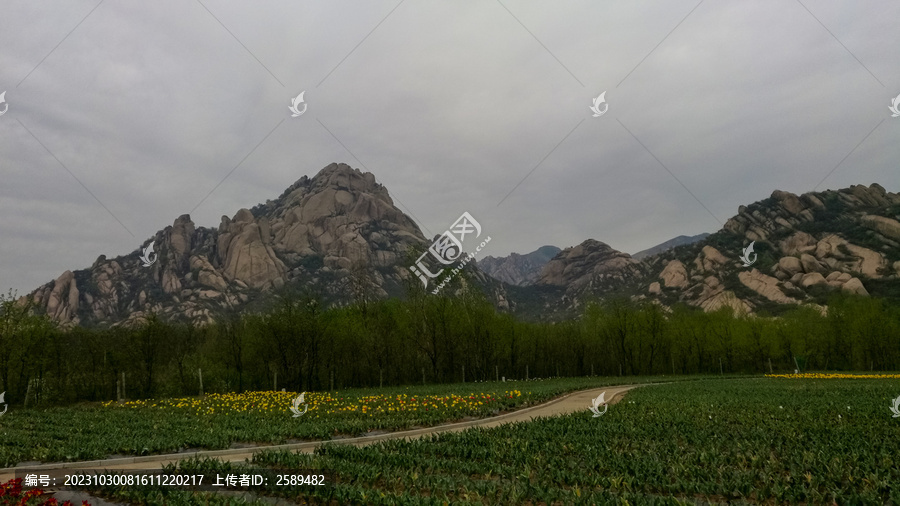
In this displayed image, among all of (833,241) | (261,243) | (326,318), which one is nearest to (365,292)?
(326,318)

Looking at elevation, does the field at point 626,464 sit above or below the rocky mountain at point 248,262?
below

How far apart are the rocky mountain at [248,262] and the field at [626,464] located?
96.4 m

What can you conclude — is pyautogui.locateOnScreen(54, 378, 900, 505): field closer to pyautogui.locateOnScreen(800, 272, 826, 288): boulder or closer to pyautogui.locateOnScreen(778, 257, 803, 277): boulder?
pyautogui.locateOnScreen(800, 272, 826, 288): boulder

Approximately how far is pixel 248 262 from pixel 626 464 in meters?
140

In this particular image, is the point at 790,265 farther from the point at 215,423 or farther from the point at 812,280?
the point at 215,423

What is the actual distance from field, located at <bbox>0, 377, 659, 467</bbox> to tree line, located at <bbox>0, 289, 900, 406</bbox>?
13.9m

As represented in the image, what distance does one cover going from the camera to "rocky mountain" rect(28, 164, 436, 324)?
4683 inches

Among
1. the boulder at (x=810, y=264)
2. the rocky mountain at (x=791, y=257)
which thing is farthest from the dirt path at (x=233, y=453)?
the boulder at (x=810, y=264)

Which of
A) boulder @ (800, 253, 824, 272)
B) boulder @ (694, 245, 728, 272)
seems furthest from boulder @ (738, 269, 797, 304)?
boulder @ (694, 245, 728, 272)

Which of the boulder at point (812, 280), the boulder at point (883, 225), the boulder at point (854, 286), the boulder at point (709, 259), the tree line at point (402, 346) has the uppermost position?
the boulder at point (883, 225)

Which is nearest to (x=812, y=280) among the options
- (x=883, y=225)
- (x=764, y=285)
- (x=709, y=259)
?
(x=764, y=285)

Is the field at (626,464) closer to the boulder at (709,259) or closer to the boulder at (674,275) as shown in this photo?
the boulder at (709,259)

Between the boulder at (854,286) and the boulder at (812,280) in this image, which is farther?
the boulder at (812,280)

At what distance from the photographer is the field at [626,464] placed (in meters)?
7.60
